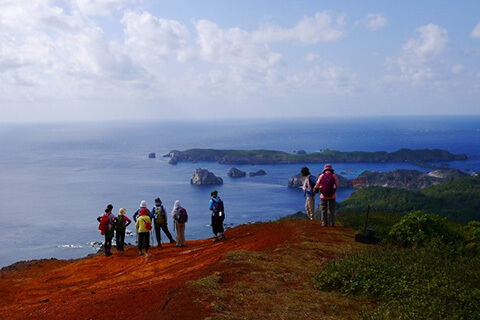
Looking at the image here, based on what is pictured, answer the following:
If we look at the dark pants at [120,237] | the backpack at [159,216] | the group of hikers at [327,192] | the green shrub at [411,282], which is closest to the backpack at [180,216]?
the backpack at [159,216]

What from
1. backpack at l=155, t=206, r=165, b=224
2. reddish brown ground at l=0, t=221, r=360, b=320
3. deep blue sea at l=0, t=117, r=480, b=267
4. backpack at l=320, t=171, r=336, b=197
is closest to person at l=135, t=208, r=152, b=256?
reddish brown ground at l=0, t=221, r=360, b=320

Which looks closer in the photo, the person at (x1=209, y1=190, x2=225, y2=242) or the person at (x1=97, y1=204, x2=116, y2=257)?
the person at (x1=209, y1=190, x2=225, y2=242)

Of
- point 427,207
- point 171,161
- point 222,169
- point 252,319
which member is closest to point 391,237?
point 252,319

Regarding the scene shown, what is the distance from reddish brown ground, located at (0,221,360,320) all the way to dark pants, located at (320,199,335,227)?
1.49ft

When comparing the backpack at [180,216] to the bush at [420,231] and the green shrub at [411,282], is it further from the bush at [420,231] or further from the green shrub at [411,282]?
the green shrub at [411,282]

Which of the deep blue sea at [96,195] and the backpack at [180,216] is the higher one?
the backpack at [180,216]

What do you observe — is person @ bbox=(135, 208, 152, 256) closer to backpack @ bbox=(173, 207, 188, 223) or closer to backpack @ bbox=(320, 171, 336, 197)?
backpack @ bbox=(173, 207, 188, 223)

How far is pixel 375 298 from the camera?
9.23 meters

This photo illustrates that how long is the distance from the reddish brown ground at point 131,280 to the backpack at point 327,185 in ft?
4.35

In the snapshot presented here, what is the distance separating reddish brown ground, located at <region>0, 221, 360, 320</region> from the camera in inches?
369

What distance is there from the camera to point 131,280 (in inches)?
533

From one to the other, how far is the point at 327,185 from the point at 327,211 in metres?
1.02

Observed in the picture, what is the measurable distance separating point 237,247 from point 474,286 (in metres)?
7.64

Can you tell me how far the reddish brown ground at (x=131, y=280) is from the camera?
30.7ft
